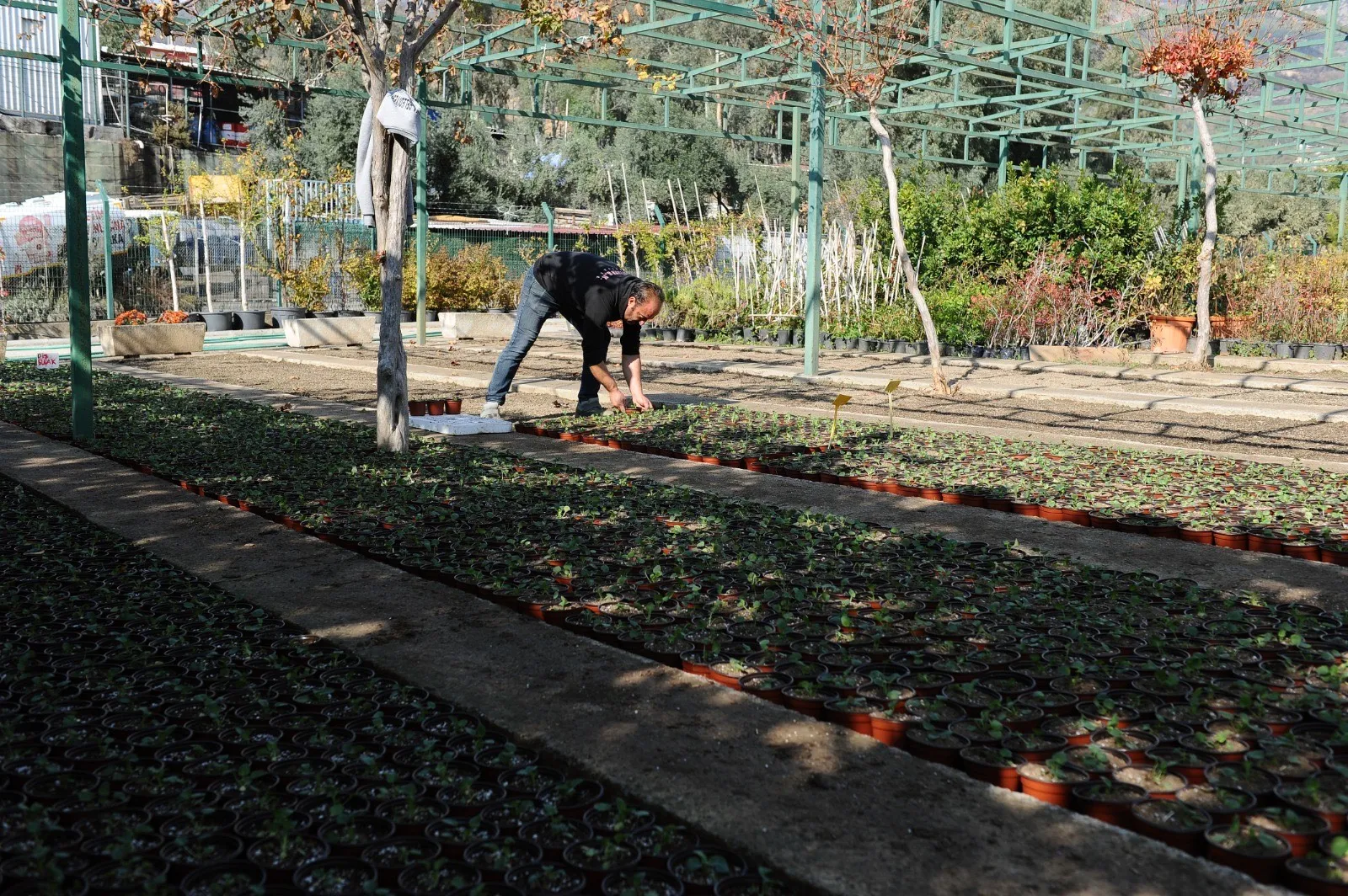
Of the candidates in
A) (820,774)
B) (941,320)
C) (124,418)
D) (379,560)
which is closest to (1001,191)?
(941,320)

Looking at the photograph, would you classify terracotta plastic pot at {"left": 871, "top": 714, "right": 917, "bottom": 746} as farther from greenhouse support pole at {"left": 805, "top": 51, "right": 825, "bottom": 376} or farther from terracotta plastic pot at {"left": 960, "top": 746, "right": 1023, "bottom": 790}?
greenhouse support pole at {"left": 805, "top": 51, "right": 825, "bottom": 376}

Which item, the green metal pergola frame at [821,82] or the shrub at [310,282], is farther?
the shrub at [310,282]

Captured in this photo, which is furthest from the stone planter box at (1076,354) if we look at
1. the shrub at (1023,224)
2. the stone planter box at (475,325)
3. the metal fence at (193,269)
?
the metal fence at (193,269)

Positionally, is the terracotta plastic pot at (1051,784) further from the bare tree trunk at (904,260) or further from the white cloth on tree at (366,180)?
the bare tree trunk at (904,260)

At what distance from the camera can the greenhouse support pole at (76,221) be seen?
732 cm

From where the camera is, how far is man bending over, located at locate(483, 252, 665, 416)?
796 centimetres

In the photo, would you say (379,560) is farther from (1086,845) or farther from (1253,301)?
(1253,301)

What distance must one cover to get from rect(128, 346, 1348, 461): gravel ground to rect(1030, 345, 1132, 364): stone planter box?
8.29 feet

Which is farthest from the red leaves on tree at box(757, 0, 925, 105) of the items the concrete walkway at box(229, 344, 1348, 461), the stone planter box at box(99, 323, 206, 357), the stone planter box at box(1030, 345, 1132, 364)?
the stone planter box at box(99, 323, 206, 357)

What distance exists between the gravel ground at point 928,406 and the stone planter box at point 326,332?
11.4 ft

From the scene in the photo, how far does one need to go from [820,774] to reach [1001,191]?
58.0 feet

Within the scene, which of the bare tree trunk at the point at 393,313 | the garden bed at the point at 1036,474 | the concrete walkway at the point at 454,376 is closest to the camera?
the garden bed at the point at 1036,474

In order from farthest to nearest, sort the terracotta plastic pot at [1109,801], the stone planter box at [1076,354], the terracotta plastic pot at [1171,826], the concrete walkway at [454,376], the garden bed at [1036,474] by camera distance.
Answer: the stone planter box at [1076,354], the concrete walkway at [454,376], the garden bed at [1036,474], the terracotta plastic pot at [1109,801], the terracotta plastic pot at [1171,826]

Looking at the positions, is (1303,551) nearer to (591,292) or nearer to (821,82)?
(591,292)
